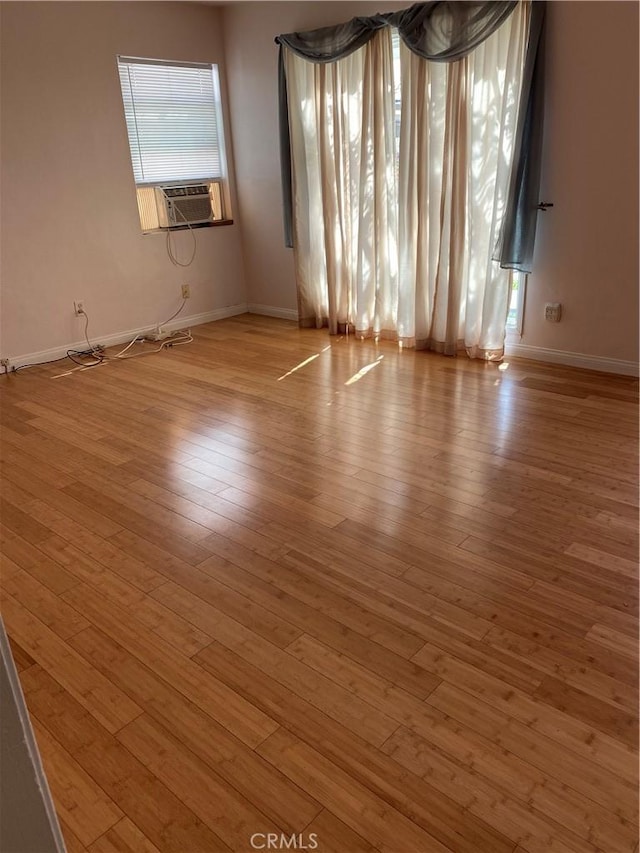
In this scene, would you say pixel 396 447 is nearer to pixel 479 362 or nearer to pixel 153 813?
pixel 479 362

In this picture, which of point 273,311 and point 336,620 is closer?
point 336,620

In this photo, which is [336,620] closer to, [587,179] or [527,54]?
[587,179]

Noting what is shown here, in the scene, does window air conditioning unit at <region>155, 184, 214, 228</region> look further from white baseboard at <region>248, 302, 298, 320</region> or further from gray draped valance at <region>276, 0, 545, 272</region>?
gray draped valance at <region>276, 0, 545, 272</region>

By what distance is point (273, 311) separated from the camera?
235 inches

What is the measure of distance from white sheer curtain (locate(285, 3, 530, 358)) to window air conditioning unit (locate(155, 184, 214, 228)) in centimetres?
89

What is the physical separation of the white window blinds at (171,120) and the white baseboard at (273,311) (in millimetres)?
1210

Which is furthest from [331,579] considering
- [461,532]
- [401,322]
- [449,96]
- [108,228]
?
[108,228]

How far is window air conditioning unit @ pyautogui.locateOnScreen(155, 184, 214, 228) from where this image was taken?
17.4 ft

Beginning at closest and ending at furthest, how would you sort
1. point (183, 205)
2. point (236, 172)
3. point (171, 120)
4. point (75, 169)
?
1. point (75, 169)
2. point (171, 120)
3. point (183, 205)
4. point (236, 172)

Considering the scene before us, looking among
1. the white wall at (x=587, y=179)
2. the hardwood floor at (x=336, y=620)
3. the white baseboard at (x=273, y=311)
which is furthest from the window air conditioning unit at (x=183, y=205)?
the hardwood floor at (x=336, y=620)

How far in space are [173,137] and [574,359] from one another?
11.9ft

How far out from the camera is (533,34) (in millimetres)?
3633

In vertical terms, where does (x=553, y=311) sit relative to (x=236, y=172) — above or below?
below

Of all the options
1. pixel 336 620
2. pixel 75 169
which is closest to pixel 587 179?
pixel 336 620
